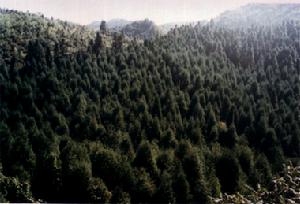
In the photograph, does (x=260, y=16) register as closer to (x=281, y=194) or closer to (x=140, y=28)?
(x=140, y=28)

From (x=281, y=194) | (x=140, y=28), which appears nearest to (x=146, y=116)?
(x=281, y=194)

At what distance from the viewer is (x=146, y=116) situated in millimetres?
65375

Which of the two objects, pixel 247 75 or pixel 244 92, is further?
pixel 247 75

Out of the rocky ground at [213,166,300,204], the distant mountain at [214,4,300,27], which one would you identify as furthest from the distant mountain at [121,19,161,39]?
the rocky ground at [213,166,300,204]

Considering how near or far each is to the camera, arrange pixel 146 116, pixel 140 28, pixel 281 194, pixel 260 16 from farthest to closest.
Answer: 1. pixel 140 28
2. pixel 260 16
3. pixel 146 116
4. pixel 281 194

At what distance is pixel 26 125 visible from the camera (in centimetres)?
6112

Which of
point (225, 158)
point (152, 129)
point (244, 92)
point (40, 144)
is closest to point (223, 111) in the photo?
point (244, 92)

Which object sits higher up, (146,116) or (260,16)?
(260,16)

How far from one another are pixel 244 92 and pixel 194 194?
25.1 m

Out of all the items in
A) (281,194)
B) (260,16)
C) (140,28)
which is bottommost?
(281,194)

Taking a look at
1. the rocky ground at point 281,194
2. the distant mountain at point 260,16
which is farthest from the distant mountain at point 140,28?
the rocky ground at point 281,194

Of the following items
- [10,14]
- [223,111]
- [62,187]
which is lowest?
[62,187]

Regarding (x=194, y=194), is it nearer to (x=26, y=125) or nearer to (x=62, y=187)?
(x=62, y=187)

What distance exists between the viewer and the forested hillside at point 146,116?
45.3m
